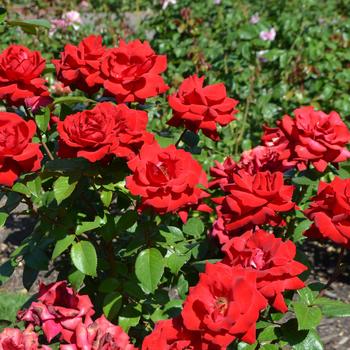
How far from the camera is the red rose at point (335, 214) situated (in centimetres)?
156

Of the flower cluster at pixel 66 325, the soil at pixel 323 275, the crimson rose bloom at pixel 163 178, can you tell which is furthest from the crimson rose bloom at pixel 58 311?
the soil at pixel 323 275

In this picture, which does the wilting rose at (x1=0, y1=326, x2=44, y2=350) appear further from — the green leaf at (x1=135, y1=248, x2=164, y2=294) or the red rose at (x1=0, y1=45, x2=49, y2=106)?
the red rose at (x1=0, y1=45, x2=49, y2=106)

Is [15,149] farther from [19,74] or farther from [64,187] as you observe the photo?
[19,74]

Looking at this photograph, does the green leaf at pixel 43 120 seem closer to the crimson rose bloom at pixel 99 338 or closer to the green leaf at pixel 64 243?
the green leaf at pixel 64 243

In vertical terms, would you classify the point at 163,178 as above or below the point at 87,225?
above

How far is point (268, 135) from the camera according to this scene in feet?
6.83

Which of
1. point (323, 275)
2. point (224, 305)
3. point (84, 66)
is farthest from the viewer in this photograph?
point (323, 275)

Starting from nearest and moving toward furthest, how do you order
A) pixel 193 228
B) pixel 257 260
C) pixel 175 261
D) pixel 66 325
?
1. pixel 257 260
2. pixel 66 325
3. pixel 175 261
4. pixel 193 228

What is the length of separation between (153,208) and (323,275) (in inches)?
94.4

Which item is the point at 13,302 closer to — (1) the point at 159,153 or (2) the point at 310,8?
(1) the point at 159,153

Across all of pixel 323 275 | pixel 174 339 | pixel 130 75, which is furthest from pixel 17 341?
pixel 323 275

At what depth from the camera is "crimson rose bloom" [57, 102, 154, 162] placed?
5.17ft

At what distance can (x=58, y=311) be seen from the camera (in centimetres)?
173

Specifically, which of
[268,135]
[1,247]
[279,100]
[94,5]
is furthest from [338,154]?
[94,5]
